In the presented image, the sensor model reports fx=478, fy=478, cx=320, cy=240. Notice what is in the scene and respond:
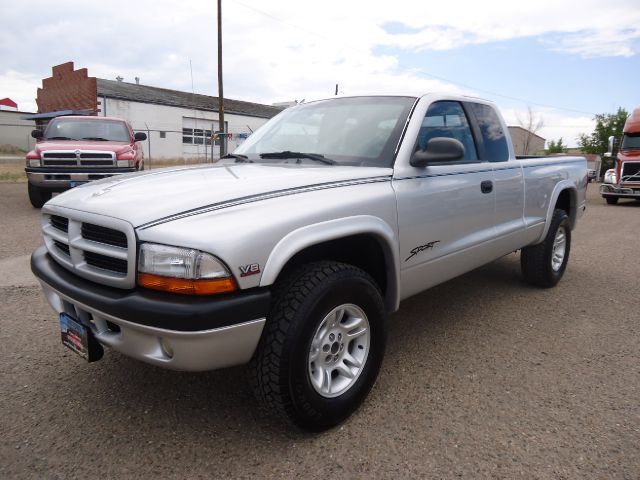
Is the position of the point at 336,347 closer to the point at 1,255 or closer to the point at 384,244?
the point at 384,244

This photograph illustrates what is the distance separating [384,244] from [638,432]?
5.11ft

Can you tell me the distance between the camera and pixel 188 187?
2309mm

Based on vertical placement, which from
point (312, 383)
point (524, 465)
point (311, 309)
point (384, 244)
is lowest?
point (524, 465)

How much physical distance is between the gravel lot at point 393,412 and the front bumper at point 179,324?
1.71ft

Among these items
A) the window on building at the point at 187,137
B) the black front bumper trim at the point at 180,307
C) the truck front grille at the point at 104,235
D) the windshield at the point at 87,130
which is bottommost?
the black front bumper trim at the point at 180,307

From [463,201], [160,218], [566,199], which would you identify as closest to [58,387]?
[160,218]

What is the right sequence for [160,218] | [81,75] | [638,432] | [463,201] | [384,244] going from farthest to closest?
1. [81,75]
2. [463,201]
3. [384,244]
4. [638,432]
5. [160,218]

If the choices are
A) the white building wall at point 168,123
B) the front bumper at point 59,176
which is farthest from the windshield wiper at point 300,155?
the white building wall at point 168,123

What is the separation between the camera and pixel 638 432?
237 cm

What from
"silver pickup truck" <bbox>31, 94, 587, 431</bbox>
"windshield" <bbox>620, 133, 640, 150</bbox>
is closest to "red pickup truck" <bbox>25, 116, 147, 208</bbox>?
"silver pickup truck" <bbox>31, 94, 587, 431</bbox>

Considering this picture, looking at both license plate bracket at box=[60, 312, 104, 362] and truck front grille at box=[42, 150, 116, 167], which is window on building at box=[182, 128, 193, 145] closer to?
truck front grille at box=[42, 150, 116, 167]

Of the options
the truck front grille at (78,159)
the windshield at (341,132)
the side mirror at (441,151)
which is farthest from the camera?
the truck front grille at (78,159)

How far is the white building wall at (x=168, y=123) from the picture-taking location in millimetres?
28438

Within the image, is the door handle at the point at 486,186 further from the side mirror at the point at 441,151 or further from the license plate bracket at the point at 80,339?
the license plate bracket at the point at 80,339
